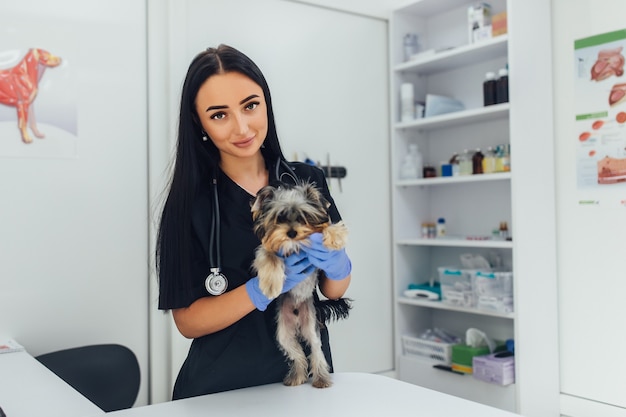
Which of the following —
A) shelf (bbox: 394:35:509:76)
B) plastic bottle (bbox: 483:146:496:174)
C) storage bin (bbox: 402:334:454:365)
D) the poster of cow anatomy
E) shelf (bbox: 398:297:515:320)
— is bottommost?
storage bin (bbox: 402:334:454:365)

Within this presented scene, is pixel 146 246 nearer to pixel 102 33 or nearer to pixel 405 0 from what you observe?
pixel 102 33

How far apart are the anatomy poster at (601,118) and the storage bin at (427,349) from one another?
1022 millimetres

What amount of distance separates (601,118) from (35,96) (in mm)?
2495

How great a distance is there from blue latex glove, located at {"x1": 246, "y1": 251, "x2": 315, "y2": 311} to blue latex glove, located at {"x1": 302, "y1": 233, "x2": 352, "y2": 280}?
0.07ft

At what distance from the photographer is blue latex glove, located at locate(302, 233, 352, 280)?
1288 millimetres

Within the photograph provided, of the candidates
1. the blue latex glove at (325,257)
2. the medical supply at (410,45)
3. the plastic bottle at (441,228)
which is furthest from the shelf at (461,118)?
the blue latex glove at (325,257)

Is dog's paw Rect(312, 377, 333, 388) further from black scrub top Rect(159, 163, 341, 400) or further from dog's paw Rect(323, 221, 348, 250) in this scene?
dog's paw Rect(323, 221, 348, 250)

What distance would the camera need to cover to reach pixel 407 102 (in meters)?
3.35

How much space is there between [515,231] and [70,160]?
2002 millimetres

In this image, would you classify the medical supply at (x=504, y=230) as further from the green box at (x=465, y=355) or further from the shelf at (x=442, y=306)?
the green box at (x=465, y=355)

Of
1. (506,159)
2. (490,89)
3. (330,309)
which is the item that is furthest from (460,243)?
(330,309)

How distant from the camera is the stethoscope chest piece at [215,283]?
4.65 ft

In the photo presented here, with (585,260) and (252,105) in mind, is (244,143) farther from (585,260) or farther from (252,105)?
(585,260)

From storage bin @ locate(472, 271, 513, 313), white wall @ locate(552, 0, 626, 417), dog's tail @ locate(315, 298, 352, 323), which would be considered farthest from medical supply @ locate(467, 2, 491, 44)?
dog's tail @ locate(315, 298, 352, 323)
